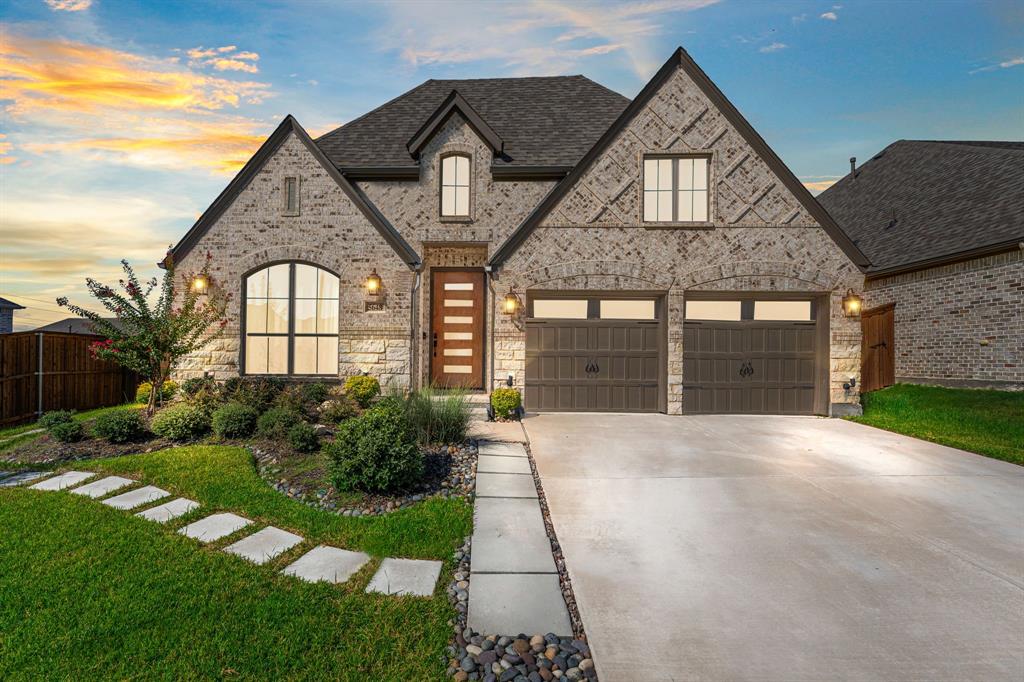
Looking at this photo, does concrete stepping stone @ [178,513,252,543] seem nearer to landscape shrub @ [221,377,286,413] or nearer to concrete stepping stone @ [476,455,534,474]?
concrete stepping stone @ [476,455,534,474]

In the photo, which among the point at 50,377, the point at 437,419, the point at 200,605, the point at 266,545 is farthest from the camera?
the point at 50,377

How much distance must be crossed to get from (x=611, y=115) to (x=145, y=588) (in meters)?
13.6

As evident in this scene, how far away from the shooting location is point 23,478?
609 centimetres

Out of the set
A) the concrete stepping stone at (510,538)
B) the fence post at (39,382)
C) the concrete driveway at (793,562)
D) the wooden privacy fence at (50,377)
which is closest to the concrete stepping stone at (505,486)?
the concrete stepping stone at (510,538)

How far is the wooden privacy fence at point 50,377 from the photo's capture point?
390 inches

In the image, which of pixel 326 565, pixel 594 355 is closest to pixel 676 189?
pixel 594 355

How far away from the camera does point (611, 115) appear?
1318 centimetres

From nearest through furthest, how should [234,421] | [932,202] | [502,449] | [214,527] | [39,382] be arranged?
1. [214,527]
2. [502,449]
3. [234,421]
4. [39,382]
5. [932,202]

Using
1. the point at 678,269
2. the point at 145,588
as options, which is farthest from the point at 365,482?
the point at 678,269

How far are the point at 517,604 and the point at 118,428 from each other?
7379 mm

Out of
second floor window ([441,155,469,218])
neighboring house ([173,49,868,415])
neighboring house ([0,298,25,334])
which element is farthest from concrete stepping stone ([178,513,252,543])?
neighboring house ([0,298,25,334])

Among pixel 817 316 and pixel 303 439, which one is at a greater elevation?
pixel 817 316

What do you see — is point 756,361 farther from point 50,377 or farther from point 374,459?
point 50,377

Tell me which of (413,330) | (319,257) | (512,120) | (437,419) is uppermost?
(512,120)
